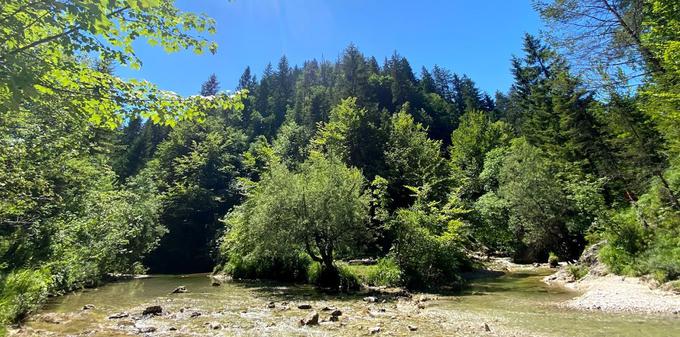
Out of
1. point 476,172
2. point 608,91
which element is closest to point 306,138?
point 476,172

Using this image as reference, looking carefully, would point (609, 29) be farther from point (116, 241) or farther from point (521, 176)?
point (116, 241)

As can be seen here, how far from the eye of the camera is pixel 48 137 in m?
17.0

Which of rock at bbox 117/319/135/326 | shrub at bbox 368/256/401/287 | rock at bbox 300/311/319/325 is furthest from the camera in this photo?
shrub at bbox 368/256/401/287

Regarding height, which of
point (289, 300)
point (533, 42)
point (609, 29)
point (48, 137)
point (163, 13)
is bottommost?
point (289, 300)

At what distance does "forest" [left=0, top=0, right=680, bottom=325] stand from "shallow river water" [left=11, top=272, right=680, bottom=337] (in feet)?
6.84

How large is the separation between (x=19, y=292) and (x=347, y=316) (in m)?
10.4

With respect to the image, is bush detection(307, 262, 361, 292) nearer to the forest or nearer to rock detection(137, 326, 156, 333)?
the forest

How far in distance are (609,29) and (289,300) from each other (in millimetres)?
16796

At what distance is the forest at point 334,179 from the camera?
5.29m

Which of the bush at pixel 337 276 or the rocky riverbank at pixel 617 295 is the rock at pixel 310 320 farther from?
the rocky riverbank at pixel 617 295

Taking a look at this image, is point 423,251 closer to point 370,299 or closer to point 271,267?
point 370,299

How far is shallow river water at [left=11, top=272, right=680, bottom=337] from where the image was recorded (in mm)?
12461

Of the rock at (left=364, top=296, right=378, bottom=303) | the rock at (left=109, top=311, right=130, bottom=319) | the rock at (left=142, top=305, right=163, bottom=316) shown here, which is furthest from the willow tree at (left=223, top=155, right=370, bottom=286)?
the rock at (left=109, top=311, right=130, bottom=319)

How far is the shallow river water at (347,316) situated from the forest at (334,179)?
2086mm
